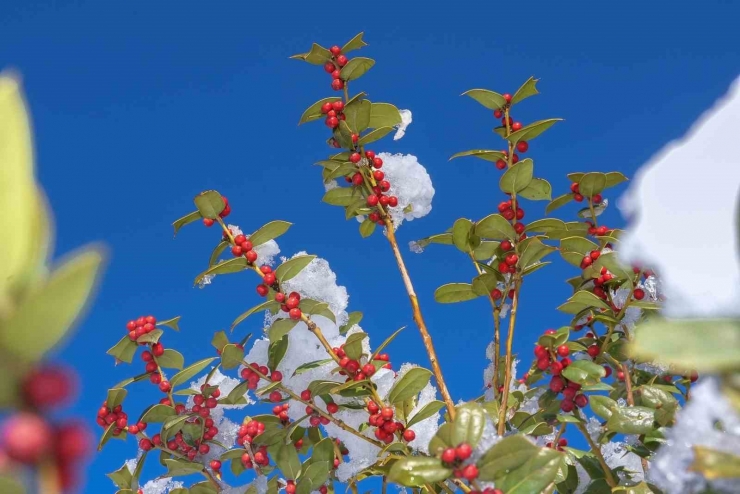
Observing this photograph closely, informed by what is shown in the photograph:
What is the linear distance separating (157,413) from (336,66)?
0.95 metres

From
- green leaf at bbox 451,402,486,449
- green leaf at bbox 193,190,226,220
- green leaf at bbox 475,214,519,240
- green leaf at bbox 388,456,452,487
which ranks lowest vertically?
green leaf at bbox 388,456,452,487

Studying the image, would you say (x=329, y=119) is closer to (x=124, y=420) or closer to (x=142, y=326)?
(x=142, y=326)

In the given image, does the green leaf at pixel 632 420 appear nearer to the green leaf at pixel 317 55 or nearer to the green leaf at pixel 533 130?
the green leaf at pixel 533 130

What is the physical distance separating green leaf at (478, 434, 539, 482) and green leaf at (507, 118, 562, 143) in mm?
992

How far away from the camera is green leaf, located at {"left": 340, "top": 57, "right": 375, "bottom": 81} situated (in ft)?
5.59

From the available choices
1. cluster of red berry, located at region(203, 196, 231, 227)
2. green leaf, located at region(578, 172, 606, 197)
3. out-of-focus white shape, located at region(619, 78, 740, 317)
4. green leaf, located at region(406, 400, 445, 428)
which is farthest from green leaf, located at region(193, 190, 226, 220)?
out-of-focus white shape, located at region(619, 78, 740, 317)

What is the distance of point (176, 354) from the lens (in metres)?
1.64

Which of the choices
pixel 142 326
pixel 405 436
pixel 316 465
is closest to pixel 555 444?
Answer: pixel 405 436

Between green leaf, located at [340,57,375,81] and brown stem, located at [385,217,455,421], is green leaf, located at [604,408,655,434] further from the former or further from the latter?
green leaf, located at [340,57,375,81]

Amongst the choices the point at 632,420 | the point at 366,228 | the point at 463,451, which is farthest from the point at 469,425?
the point at 366,228

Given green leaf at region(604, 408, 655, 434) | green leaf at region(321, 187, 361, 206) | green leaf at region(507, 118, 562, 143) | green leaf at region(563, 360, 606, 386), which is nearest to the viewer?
green leaf at region(604, 408, 655, 434)

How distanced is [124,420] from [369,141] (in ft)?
2.89

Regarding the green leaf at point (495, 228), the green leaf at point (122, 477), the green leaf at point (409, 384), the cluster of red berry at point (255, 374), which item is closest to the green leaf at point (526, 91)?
the green leaf at point (495, 228)

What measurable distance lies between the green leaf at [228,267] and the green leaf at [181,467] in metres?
0.42
